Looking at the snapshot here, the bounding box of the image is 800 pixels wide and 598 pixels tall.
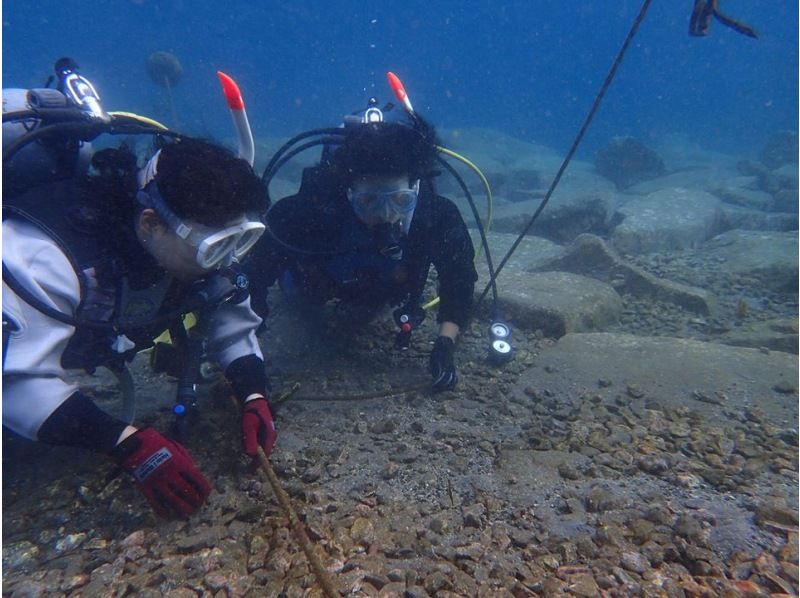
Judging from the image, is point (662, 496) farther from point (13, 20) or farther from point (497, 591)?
point (13, 20)

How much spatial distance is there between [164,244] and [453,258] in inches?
108

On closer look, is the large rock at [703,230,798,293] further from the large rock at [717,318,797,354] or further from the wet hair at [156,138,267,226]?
the wet hair at [156,138,267,226]

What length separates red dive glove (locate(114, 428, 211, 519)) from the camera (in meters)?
2.16

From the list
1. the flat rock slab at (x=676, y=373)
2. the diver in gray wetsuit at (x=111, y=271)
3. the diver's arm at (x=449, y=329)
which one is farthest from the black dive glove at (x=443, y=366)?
the diver in gray wetsuit at (x=111, y=271)

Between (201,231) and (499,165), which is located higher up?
(201,231)

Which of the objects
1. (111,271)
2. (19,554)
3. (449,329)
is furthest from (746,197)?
(19,554)

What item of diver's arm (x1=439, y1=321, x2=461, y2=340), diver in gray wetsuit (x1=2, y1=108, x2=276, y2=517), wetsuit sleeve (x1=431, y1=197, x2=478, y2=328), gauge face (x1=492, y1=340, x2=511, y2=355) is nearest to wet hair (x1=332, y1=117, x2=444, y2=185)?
wetsuit sleeve (x1=431, y1=197, x2=478, y2=328)

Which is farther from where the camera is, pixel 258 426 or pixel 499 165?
pixel 499 165

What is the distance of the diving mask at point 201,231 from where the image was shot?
7.30 ft

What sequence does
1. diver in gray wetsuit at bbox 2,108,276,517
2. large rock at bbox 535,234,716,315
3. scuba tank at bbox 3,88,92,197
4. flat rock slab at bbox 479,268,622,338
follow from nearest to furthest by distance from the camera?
diver in gray wetsuit at bbox 2,108,276,517, scuba tank at bbox 3,88,92,197, flat rock slab at bbox 479,268,622,338, large rock at bbox 535,234,716,315

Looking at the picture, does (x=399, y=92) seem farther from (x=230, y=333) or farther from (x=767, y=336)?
(x=767, y=336)

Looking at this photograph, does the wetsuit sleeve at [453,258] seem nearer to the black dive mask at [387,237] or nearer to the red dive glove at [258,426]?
the black dive mask at [387,237]

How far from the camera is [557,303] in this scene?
5.42 meters

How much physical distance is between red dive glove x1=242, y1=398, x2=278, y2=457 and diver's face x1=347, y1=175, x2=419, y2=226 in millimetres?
1826
